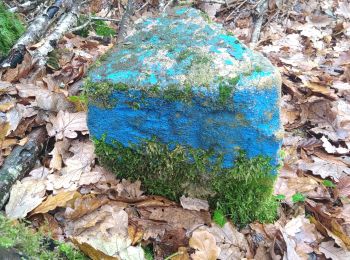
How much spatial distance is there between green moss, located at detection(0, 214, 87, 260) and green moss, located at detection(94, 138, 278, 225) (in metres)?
0.55

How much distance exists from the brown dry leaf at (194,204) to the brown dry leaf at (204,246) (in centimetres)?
23

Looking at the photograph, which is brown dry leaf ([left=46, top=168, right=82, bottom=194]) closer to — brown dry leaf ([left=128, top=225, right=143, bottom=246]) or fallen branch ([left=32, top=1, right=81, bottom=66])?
brown dry leaf ([left=128, top=225, right=143, bottom=246])

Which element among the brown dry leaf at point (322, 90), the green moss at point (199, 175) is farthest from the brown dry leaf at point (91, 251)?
the brown dry leaf at point (322, 90)

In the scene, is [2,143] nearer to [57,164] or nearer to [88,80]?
[57,164]

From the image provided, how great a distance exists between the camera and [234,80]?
6.48ft

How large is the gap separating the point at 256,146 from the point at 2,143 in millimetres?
1551

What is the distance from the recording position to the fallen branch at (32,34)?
3.52 meters

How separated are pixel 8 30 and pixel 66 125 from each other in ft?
4.89

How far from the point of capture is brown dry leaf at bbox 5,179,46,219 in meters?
2.21

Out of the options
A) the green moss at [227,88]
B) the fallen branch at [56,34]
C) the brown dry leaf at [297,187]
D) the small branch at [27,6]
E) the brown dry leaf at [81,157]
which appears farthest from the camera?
the small branch at [27,6]

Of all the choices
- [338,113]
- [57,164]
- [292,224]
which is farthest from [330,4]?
[57,164]

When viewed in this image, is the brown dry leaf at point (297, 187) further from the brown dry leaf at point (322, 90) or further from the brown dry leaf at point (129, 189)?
the brown dry leaf at point (322, 90)

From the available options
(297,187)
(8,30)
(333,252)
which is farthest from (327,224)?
(8,30)

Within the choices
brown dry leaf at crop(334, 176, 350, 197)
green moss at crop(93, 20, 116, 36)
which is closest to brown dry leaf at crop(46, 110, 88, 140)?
brown dry leaf at crop(334, 176, 350, 197)
